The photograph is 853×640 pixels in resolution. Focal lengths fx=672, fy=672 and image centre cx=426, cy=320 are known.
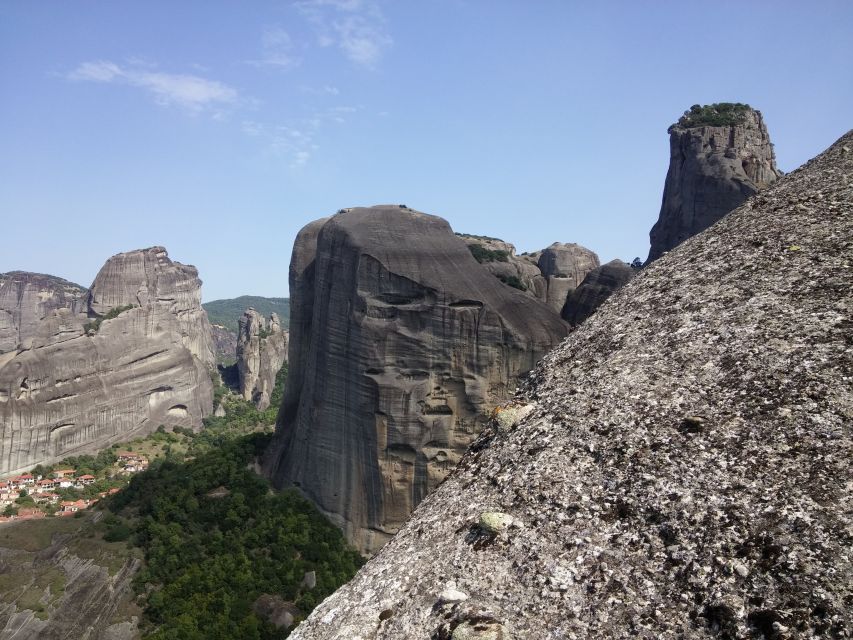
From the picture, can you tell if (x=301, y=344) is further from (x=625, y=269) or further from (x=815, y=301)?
(x=815, y=301)

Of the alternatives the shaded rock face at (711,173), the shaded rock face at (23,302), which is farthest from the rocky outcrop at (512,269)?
the shaded rock face at (23,302)

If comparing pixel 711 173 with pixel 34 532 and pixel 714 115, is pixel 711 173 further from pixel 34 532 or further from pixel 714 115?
pixel 34 532

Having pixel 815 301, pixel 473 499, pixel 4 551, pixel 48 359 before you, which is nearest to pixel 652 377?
pixel 815 301

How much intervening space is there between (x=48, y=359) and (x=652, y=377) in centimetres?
6933

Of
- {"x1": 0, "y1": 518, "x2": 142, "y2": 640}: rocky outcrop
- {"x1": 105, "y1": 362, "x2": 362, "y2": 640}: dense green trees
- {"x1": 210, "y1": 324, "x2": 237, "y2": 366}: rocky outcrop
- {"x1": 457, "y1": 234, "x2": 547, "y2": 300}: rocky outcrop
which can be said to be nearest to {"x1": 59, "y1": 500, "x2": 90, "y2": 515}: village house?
{"x1": 105, "y1": 362, "x2": 362, "y2": 640}: dense green trees

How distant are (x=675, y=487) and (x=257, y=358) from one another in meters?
94.2

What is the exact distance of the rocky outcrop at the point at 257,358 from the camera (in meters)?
94.5

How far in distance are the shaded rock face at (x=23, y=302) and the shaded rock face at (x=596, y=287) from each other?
9594 centimetres

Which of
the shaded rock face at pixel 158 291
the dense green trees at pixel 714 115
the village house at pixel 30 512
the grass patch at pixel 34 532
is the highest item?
the dense green trees at pixel 714 115

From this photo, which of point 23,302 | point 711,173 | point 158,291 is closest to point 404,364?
point 711,173

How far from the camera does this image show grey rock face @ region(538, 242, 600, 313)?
4691 centimetres

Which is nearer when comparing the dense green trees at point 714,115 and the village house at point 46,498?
the dense green trees at point 714,115

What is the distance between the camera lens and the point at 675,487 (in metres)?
4.62

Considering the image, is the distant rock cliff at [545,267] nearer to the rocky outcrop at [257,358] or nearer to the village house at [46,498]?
the village house at [46,498]
